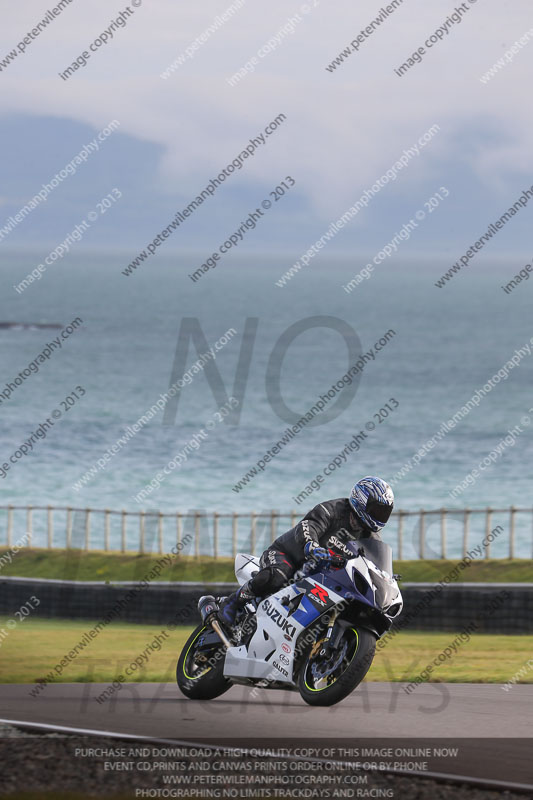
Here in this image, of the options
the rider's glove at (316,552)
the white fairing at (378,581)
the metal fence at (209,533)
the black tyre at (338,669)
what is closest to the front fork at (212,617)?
the black tyre at (338,669)

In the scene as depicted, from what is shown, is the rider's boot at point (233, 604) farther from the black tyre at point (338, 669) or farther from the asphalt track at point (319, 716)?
the black tyre at point (338, 669)

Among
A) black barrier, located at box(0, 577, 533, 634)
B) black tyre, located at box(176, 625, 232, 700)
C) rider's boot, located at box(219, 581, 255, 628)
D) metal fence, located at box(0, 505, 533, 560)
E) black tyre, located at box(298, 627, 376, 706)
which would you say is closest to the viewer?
black tyre, located at box(298, 627, 376, 706)

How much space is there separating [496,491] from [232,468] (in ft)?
37.8

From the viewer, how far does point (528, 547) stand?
1630 inches

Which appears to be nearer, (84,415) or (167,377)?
(84,415)

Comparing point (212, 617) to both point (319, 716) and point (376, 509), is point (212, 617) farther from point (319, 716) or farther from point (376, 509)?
point (376, 509)

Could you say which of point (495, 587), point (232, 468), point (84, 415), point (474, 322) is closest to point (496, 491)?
point (232, 468)

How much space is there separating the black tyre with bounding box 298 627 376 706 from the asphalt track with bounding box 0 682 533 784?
0.26 metres

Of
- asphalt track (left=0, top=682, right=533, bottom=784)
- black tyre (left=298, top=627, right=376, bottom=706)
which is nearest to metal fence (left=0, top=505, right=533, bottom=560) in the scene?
asphalt track (left=0, top=682, right=533, bottom=784)

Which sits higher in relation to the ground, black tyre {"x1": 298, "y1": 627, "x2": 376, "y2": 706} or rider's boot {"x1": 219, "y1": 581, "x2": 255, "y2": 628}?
black tyre {"x1": 298, "y1": 627, "x2": 376, "y2": 706}

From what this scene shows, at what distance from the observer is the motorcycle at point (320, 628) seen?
10398 millimetres

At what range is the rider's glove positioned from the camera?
1066 centimetres

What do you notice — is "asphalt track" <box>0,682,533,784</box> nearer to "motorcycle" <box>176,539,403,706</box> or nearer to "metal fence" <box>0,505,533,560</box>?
→ "motorcycle" <box>176,539,403,706</box>

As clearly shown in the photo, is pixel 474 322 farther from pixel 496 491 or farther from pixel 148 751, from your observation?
pixel 148 751
